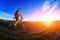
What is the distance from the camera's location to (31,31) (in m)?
7.97

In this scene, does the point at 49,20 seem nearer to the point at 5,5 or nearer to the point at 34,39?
the point at 34,39

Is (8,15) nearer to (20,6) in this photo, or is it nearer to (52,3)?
(20,6)

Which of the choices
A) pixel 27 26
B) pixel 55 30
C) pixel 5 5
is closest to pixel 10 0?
pixel 5 5

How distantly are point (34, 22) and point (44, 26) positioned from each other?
24 centimetres

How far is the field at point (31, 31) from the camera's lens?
7.92 m

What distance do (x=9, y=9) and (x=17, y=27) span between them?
43cm

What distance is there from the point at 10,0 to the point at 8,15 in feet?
1.10

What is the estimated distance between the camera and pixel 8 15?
7.94 metres

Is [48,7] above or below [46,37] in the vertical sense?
above

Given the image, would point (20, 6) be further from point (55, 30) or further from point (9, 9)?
point (55, 30)

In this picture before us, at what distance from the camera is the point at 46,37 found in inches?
312

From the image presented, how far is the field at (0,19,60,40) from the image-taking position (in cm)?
792

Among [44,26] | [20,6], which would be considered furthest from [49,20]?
[20,6]

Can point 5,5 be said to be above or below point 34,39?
above
